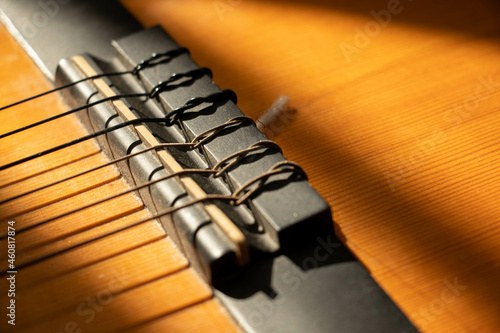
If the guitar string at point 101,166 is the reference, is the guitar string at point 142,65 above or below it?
above

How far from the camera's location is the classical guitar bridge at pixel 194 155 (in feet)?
2.41

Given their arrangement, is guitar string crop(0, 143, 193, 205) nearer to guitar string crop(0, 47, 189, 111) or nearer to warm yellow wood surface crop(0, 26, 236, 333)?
warm yellow wood surface crop(0, 26, 236, 333)

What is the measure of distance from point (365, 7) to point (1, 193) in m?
0.80

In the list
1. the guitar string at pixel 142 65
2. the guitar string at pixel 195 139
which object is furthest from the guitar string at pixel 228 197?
the guitar string at pixel 142 65

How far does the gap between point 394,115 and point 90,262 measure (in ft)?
1.75

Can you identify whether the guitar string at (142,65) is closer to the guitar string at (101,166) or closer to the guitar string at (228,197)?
the guitar string at (101,166)

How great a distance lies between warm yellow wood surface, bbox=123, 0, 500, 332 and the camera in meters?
0.74

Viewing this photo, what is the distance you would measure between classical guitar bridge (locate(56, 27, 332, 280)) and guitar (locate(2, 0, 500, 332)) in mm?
56

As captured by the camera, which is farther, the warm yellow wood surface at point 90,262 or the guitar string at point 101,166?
the guitar string at point 101,166

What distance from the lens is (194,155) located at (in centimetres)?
89

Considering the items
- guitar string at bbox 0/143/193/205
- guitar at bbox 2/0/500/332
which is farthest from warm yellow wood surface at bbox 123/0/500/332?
guitar string at bbox 0/143/193/205

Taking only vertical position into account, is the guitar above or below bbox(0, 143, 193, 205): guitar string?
below

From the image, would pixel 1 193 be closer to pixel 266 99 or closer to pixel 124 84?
pixel 124 84

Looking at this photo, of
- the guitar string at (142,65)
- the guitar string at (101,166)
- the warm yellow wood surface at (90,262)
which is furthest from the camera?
the guitar string at (142,65)
